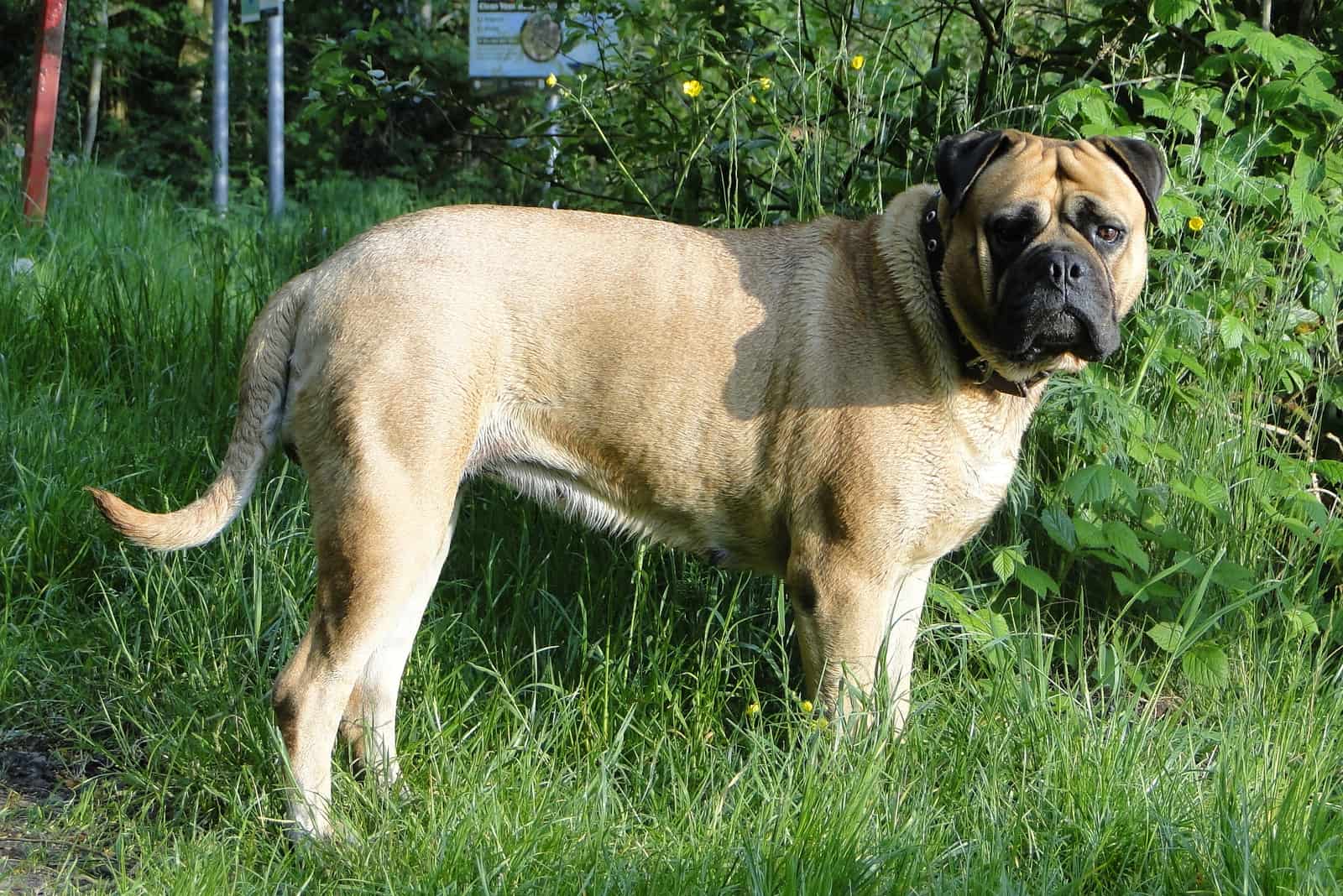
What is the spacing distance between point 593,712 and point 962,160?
1845mm

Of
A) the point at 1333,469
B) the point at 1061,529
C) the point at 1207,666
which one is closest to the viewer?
the point at 1207,666

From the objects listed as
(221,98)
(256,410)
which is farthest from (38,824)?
(221,98)

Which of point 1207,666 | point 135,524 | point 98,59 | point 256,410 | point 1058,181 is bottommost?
point 1207,666

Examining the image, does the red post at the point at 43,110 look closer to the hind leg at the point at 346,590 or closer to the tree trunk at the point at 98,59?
the hind leg at the point at 346,590

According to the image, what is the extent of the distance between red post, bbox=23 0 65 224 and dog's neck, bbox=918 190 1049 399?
5447 mm

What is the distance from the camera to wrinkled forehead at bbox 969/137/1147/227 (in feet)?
10.9

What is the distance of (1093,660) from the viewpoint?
13.6 ft

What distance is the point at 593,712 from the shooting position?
3705 mm

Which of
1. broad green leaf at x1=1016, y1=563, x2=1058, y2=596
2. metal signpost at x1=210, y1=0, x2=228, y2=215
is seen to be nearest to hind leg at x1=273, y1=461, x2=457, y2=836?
broad green leaf at x1=1016, y1=563, x2=1058, y2=596

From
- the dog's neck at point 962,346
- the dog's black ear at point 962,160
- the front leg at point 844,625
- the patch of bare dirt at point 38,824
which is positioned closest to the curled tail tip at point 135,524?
the patch of bare dirt at point 38,824

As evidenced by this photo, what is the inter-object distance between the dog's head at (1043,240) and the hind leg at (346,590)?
4.84 ft

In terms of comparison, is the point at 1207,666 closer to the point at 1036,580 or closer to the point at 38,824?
the point at 1036,580

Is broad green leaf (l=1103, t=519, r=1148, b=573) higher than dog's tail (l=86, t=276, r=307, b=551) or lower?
lower

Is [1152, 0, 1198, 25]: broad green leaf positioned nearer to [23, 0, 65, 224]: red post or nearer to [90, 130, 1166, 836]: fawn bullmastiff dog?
[90, 130, 1166, 836]: fawn bullmastiff dog
